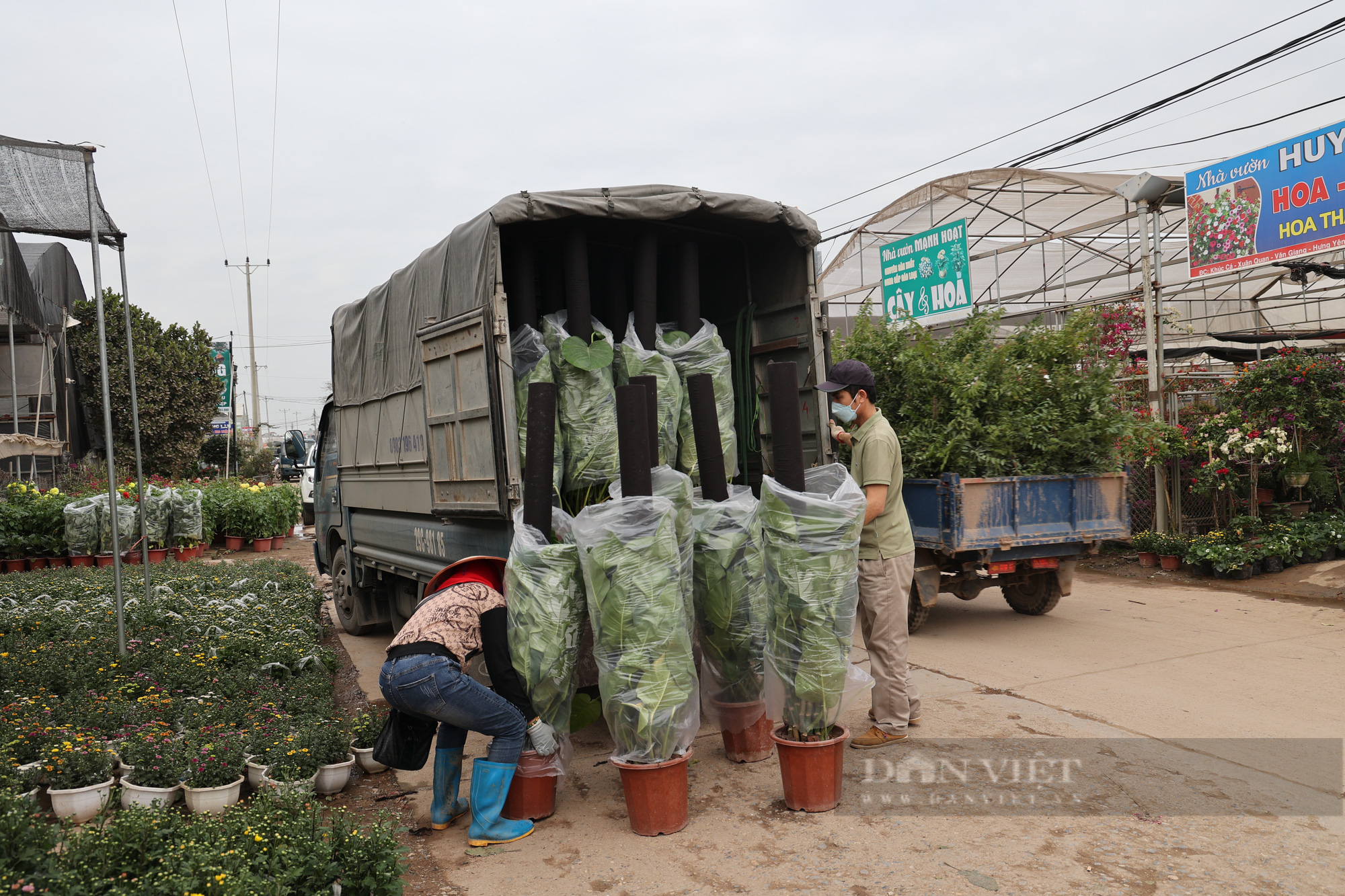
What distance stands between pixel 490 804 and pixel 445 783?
33 cm

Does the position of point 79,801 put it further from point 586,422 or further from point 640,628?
point 586,422

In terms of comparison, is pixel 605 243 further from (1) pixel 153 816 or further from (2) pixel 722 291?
(1) pixel 153 816

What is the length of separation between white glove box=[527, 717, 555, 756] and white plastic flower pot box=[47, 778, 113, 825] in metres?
2.10

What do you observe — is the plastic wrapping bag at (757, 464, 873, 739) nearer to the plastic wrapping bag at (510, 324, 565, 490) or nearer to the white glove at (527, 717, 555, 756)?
the white glove at (527, 717, 555, 756)

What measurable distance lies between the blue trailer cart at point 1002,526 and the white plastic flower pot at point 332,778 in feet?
15.4

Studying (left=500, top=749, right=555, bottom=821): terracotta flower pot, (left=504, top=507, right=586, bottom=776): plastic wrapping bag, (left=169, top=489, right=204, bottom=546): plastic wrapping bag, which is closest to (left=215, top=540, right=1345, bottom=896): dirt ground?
(left=500, top=749, right=555, bottom=821): terracotta flower pot

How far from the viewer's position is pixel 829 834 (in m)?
3.82

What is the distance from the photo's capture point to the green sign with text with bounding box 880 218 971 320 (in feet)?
45.9

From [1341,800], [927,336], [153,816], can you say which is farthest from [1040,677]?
[153,816]

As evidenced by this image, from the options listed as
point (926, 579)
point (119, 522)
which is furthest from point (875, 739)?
point (119, 522)

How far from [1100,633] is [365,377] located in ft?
22.0

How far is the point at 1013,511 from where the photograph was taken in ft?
24.4

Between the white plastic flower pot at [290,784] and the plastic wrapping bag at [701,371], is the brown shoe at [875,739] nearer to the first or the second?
the plastic wrapping bag at [701,371]

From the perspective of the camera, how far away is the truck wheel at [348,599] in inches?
348
